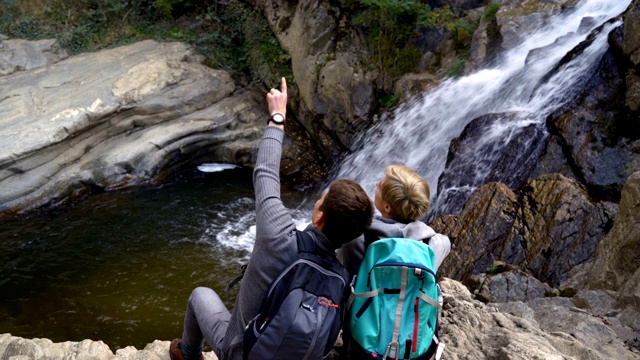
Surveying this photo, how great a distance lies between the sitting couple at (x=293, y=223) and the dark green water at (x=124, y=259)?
356 cm

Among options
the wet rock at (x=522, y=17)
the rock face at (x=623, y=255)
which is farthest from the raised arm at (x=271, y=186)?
the wet rock at (x=522, y=17)

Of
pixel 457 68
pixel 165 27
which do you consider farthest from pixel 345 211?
pixel 165 27

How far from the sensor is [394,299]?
217cm

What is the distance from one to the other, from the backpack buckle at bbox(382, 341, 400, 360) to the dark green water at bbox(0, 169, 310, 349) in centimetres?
385

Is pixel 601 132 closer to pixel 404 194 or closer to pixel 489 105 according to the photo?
pixel 489 105

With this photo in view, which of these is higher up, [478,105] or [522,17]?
[522,17]

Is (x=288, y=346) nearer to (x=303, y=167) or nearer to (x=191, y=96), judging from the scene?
(x=303, y=167)

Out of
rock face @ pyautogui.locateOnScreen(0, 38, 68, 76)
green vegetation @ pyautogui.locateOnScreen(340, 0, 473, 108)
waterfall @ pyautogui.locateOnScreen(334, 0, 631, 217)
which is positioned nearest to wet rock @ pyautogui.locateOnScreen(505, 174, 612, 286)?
waterfall @ pyautogui.locateOnScreen(334, 0, 631, 217)

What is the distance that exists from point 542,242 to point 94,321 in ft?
15.6

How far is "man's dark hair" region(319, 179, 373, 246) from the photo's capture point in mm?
1990

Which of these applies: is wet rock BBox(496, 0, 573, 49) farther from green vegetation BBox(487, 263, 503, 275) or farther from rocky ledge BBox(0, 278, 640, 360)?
rocky ledge BBox(0, 278, 640, 360)

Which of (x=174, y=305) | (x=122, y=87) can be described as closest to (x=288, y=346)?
(x=174, y=305)

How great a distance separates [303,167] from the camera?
10078 mm

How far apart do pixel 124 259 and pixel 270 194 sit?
17.9 ft
